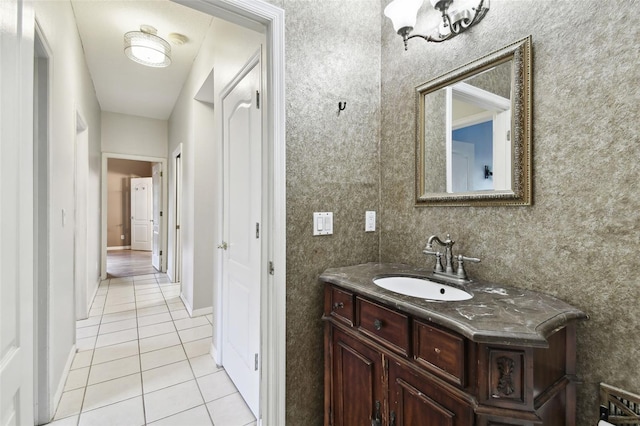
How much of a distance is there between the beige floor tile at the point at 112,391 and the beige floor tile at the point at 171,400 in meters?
0.14

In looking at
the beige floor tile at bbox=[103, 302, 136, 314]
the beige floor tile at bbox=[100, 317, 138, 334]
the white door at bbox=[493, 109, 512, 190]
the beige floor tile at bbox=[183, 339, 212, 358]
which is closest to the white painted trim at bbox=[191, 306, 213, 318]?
A: the beige floor tile at bbox=[100, 317, 138, 334]

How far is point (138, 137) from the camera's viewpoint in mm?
5195

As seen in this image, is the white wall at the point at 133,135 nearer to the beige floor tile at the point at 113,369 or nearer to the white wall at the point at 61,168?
the white wall at the point at 61,168

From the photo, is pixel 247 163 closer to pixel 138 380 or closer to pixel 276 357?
pixel 276 357

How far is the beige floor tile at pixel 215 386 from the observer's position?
2011 millimetres

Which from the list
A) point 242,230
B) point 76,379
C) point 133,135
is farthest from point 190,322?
point 133,135

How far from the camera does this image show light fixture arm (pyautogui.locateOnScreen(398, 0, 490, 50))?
1318mm

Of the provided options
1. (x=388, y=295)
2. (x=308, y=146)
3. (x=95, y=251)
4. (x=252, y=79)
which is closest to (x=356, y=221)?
(x=308, y=146)

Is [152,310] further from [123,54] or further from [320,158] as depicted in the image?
[320,158]

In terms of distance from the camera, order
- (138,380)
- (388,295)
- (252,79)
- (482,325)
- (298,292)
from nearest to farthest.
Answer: (482,325), (388,295), (298,292), (252,79), (138,380)

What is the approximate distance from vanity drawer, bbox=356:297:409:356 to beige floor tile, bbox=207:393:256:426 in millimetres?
1110

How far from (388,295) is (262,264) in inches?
27.1

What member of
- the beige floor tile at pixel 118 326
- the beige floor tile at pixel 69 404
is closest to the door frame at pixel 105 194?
the beige floor tile at pixel 118 326

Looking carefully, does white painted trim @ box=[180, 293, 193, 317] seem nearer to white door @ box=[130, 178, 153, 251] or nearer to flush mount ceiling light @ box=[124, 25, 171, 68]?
flush mount ceiling light @ box=[124, 25, 171, 68]
